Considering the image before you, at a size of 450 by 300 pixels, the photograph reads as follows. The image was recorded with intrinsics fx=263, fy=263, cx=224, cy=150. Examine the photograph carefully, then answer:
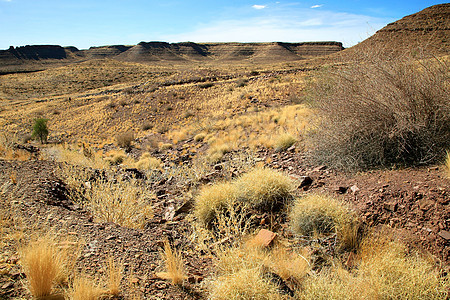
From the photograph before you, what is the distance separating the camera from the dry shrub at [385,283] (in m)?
2.42

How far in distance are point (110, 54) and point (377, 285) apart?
455ft

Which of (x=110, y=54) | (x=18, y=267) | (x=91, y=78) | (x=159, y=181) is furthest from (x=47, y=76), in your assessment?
→ (x=18, y=267)

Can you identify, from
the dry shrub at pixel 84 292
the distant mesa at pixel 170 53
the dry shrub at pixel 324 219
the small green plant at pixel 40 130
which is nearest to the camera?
the dry shrub at pixel 84 292

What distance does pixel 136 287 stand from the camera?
9.00 ft

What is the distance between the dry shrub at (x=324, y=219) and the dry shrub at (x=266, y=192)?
0.66 metres

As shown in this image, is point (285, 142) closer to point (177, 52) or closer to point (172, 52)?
point (172, 52)

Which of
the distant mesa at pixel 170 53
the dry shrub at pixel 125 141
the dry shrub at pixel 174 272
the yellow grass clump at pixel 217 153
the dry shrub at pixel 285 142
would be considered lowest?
the dry shrub at pixel 125 141

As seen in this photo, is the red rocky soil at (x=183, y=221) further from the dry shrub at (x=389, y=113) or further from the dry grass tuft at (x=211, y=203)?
the dry shrub at (x=389, y=113)

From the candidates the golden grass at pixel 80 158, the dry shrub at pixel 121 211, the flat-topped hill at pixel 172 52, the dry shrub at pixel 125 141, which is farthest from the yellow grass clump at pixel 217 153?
the flat-topped hill at pixel 172 52

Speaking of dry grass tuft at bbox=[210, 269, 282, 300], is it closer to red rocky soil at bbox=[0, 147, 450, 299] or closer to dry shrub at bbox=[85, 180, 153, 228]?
red rocky soil at bbox=[0, 147, 450, 299]

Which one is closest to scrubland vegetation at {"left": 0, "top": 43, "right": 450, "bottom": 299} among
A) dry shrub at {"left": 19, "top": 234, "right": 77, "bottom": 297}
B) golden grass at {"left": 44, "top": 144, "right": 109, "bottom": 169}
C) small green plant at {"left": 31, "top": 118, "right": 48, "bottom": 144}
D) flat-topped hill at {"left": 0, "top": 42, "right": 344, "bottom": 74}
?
dry shrub at {"left": 19, "top": 234, "right": 77, "bottom": 297}

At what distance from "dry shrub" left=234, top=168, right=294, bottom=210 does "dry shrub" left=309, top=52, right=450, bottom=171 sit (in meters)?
1.46

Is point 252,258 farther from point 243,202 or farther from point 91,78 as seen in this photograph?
point 91,78

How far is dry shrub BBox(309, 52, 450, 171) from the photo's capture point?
4.69 meters
